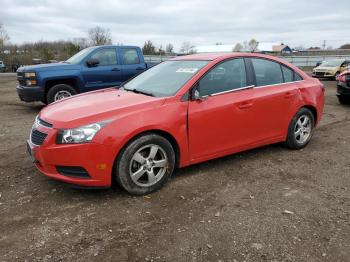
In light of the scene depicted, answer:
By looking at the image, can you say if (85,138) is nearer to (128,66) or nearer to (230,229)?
(230,229)

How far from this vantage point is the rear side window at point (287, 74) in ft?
17.5

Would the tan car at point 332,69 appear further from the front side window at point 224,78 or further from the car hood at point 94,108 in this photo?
the car hood at point 94,108

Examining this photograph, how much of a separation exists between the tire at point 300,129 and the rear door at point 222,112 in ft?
3.04

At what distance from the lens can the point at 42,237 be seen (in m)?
3.10

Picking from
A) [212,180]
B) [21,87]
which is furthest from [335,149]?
[21,87]

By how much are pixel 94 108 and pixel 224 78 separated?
176 centimetres

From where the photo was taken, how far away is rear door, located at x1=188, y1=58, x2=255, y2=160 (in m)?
4.20

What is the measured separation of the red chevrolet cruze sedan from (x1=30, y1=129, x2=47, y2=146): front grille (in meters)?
0.01

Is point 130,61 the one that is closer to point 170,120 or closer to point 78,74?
point 78,74

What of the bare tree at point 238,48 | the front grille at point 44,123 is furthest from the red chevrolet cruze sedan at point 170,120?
the bare tree at point 238,48

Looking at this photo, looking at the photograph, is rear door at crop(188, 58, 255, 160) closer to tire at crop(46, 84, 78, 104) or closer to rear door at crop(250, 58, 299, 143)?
rear door at crop(250, 58, 299, 143)

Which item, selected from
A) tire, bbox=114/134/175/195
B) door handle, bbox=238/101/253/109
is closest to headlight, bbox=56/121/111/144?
tire, bbox=114/134/175/195

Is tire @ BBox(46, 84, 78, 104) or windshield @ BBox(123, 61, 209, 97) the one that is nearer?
windshield @ BBox(123, 61, 209, 97)

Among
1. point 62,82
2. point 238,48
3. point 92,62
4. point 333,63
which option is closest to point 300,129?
point 92,62
